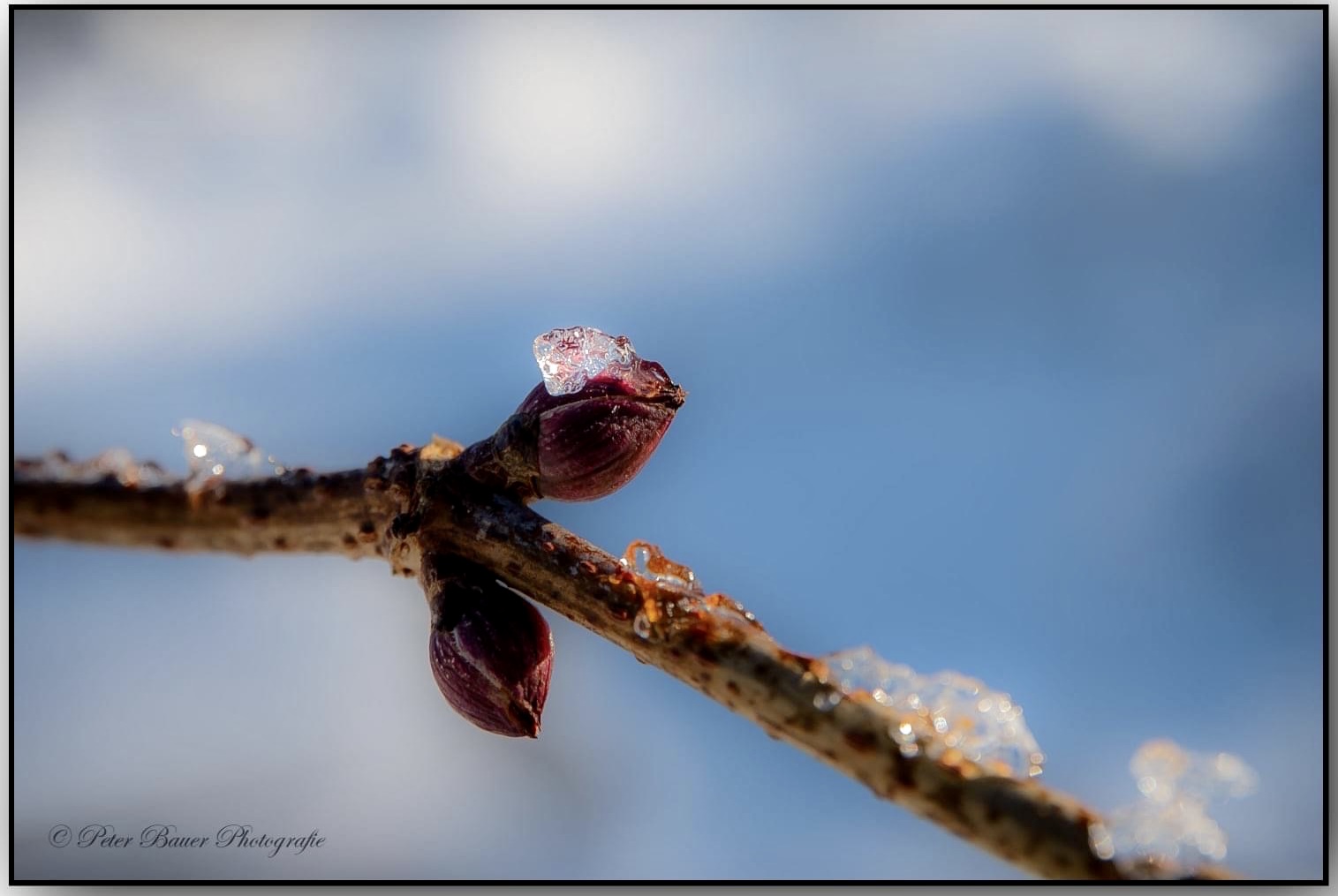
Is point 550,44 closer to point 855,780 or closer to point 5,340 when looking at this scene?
point 5,340

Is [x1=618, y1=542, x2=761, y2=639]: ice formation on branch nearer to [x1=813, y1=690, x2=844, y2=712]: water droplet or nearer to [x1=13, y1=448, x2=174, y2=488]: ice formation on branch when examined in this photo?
[x1=813, y1=690, x2=844, y2=712]: water droplet

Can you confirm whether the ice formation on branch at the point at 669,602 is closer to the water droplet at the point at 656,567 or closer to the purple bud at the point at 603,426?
the water droplet at the point at 656,567

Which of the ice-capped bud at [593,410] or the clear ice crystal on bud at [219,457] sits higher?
the ice-capped bud at [593,410]

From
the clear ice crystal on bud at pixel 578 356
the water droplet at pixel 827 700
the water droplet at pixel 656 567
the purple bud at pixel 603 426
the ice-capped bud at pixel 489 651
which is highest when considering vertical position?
the clear ice crystal on bud at pixel 578 356

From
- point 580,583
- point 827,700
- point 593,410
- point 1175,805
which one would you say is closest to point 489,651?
point 580,583

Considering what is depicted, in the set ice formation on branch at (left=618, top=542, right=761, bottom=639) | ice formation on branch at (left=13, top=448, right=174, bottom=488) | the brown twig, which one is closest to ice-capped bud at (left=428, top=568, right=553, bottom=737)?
the brown twig

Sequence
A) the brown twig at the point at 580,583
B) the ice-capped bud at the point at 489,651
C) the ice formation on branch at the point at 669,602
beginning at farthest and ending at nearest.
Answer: the ice-capped bud at the point at 489,651 < the ice formation on branch at the point at 669,602 < the brown twig at the point at 580,583

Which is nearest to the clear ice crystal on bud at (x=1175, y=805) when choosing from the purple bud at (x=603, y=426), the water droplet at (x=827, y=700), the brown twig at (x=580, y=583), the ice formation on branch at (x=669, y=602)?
the brown twig at (x=580, y=583)

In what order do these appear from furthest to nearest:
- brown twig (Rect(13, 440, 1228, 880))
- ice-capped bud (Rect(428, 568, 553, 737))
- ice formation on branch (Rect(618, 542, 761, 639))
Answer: ice-capped bud (Rect(428, 568, 553, 737)) → ice formation on branch (Rect(618, 542, 761, 639)) → brown twig (Rect(13, 440, 1228, 880))
